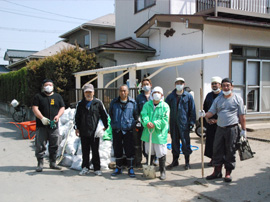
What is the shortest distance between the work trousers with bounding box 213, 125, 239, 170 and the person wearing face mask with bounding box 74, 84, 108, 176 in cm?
229

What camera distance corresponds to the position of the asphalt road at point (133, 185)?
4250mm

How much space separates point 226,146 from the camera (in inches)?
189

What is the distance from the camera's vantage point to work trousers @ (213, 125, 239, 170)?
15.5 ft

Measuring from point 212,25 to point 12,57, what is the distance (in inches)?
1150

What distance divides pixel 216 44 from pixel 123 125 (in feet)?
17.9

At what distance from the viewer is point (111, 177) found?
5281 mm

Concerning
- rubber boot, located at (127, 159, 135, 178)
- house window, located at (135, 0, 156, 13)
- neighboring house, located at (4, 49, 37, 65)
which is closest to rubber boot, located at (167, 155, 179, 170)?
rubber boot, located at (127, 159, 135, 178)

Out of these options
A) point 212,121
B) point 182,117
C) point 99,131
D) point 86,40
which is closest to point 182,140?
point 182,117

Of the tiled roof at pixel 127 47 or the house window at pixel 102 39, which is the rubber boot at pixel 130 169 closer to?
the tiled roof at pixel 127 47

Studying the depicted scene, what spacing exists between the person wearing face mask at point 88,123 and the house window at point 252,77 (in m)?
6.06

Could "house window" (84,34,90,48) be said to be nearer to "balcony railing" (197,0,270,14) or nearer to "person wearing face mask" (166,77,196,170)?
"balcony railing" (197,0,270,14)

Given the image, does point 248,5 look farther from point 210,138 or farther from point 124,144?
point 124,144

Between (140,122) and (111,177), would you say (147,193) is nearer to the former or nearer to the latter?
(111,177)

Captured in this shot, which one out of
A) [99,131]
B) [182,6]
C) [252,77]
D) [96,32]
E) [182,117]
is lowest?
[99,131]
